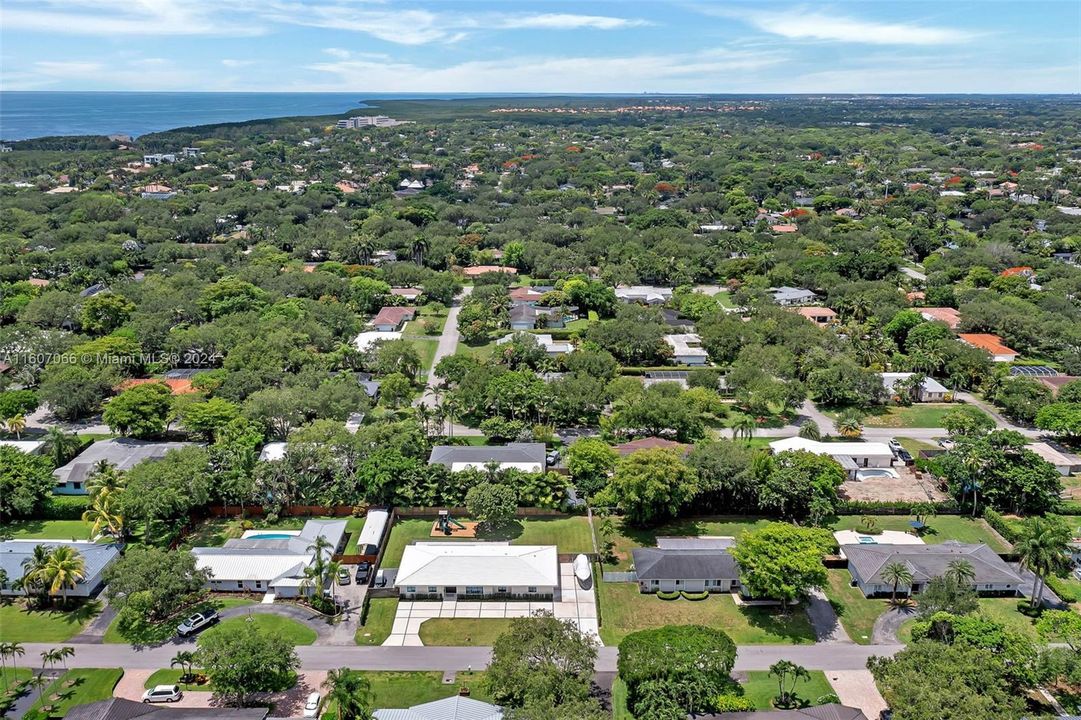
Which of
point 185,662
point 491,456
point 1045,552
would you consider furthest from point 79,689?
point 1045,552

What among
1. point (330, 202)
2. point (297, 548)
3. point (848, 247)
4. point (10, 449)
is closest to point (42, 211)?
point (330, 202)

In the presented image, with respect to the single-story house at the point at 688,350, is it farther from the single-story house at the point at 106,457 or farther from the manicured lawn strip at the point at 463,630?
the single-story house at the point at 106,457

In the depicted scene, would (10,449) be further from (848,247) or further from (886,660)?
(848,247)

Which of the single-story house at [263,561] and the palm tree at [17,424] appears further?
the palm tree at [17,424]

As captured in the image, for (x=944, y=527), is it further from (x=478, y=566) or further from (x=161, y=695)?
(x=161, y=695)

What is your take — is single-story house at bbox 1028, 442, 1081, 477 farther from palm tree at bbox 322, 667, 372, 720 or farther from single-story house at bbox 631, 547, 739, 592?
palm tree at bbox 322, 667, 372, 720

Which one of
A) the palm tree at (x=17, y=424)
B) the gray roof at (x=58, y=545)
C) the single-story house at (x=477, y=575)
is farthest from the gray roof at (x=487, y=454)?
the palm tree at (x=17, y=424)
